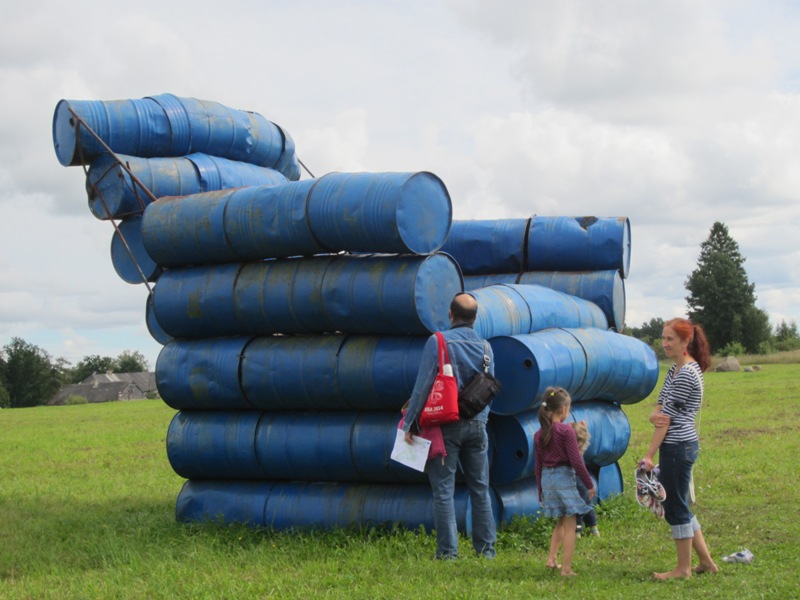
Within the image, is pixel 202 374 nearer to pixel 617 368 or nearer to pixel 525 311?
pixel 525 311

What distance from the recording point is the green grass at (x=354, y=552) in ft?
21.0

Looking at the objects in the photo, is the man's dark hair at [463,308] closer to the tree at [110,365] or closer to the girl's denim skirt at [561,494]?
the girl's denim skirt at [561,494]

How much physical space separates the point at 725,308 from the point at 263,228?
68174 mm

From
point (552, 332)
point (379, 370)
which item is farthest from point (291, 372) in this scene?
point (552, 332)

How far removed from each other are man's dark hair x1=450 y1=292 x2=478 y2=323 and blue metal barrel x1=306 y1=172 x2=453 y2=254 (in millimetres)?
641

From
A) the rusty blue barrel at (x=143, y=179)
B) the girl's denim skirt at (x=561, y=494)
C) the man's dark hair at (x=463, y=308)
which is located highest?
the rusty blue barrel at (x=143, y=179)

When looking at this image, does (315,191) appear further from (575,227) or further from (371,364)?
(575,227)

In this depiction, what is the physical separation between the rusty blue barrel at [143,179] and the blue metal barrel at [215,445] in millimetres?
2455

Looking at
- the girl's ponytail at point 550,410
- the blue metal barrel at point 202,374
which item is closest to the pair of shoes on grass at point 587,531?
the girl's ponytail at point 550,410

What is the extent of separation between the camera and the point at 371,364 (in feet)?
26.0

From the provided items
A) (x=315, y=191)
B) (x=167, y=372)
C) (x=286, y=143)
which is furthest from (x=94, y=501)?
(x=315, y=191)

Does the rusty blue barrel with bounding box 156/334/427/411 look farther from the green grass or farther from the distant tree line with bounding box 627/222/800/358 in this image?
the distant tree line with bounding box 627/222/800/358

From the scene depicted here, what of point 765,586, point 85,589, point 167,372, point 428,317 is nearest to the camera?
point 765,586

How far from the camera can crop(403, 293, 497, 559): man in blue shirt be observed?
23.6ft
